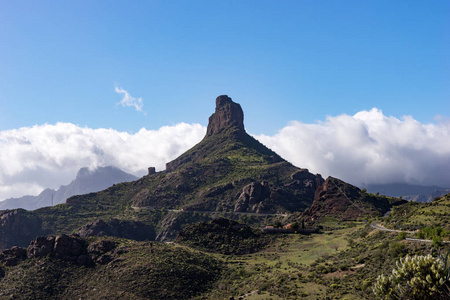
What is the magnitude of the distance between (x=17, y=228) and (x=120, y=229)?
6403cm

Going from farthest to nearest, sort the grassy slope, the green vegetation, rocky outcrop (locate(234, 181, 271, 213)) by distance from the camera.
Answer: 1. rocky outcrop (locate(234, 181, 271, 213))
2. the green vegetation
3. the grassy slope

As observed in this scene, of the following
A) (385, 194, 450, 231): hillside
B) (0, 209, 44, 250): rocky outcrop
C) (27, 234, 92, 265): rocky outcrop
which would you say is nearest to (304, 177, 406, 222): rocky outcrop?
(385, 194, 450, 231): hillside

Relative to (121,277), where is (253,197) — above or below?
above

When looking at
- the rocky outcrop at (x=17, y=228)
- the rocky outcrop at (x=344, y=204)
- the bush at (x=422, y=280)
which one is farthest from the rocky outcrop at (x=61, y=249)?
the rocky outcrop at (x=17, y=228)

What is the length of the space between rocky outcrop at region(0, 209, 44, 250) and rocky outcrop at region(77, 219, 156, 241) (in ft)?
136

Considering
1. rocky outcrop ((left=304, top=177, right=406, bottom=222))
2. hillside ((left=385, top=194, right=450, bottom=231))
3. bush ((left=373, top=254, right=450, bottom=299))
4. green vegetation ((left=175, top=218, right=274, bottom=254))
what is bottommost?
bush ((left=373, top=254, right=450, bottom=299))

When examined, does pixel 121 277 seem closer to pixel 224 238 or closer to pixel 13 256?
pixel 13 256

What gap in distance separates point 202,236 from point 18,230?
13246 cm

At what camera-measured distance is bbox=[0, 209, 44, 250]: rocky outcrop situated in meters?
175

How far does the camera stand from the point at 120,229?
166250mm

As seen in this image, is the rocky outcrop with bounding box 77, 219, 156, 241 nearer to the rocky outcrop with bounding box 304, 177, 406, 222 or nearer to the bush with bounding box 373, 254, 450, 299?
the rocky outcrop with bounding box 304, 177, 406, 222

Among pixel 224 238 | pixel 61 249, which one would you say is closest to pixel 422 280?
pixel 224 238

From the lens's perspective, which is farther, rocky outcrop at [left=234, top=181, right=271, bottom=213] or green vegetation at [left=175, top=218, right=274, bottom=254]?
rocky outcrop at [left=234, top=181, right=271, bottom=213]

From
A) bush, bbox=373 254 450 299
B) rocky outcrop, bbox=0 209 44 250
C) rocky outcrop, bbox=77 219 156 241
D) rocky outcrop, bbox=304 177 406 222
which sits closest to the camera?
bush, bbox=373 254 450 299
